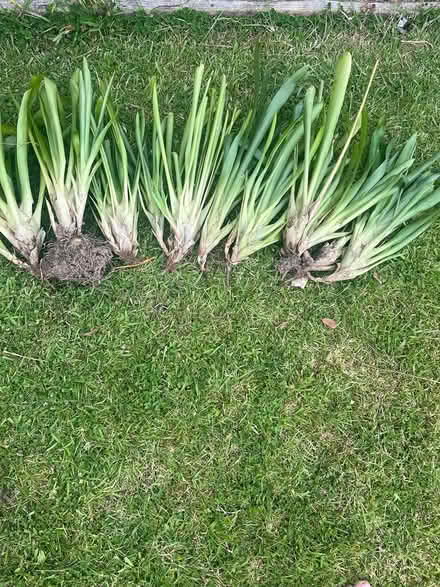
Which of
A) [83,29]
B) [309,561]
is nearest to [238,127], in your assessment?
[83,29]

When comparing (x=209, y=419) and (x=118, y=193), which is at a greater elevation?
(x=118, y=193)

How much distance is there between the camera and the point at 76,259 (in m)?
1.96

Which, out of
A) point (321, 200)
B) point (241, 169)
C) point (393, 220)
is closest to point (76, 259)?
point (241, 169)

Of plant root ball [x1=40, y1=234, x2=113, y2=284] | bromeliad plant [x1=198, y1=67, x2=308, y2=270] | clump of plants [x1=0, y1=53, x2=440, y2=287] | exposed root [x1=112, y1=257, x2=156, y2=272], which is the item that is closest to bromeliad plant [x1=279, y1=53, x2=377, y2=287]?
clump of plants [x1=0, y1=53, x2=440, y2=287]

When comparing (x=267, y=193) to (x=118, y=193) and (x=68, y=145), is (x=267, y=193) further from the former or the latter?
(x=68, y=145)

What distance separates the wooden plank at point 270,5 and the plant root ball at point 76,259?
113 centimetres

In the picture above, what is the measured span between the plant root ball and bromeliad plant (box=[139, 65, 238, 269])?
24cm

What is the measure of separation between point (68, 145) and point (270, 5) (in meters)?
1.18

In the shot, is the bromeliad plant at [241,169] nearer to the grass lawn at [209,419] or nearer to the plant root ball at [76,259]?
the grass lawn at [209,419]

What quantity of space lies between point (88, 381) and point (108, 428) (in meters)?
0.20

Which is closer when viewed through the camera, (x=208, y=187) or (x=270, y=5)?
(x=208, y=187)

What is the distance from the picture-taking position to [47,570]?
1938mm

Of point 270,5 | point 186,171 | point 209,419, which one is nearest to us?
point 186,171

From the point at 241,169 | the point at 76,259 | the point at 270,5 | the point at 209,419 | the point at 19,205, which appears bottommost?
the point at 209,419
